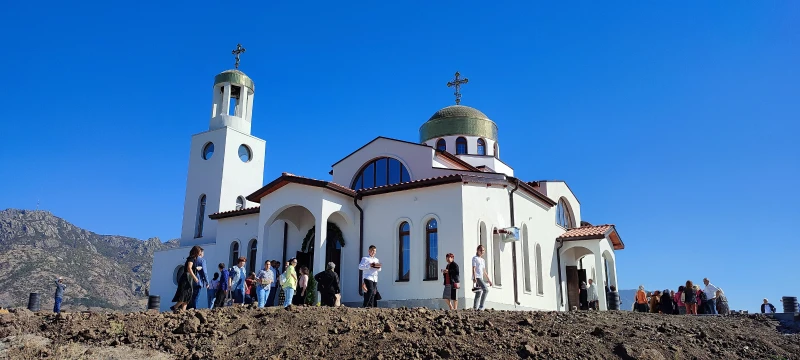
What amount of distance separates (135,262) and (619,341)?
75.8 m

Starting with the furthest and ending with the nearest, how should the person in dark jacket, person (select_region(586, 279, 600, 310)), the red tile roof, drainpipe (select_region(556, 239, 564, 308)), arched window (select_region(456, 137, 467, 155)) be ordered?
arched window (select_region(456, 137, 467, 155)), drainpipe (select_region(556, 239, 564, 308)), the red tile roof, person (select_region(586, 279, 600, 310)), the person in dark jacket

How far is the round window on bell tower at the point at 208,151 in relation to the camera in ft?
85.1

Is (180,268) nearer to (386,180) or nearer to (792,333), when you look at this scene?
(386,180)

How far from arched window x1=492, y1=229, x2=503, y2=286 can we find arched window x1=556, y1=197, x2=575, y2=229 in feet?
22.8

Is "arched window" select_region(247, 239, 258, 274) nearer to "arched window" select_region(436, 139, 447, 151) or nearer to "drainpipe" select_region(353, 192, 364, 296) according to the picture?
"drainpipe" select_region(353, 192, 364, 296)

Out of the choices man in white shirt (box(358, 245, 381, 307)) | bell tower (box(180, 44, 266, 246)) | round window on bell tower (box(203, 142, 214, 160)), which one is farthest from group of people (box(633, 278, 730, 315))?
round window on bell tower (box(203, 142, 214, 160))

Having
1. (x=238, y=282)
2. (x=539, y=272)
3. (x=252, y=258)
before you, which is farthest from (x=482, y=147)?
(x=238, y=282)

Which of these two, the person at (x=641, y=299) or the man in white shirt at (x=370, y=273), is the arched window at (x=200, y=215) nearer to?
the man in white shirt at (x=370, y=273)

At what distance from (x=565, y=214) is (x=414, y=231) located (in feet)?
31.7

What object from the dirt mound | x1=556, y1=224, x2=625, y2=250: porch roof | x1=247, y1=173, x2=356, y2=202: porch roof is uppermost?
x1=247, y1=173, x2=356, y2=202: porch roof

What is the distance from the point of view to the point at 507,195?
64.1 ft

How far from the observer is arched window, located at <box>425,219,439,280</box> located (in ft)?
58.4

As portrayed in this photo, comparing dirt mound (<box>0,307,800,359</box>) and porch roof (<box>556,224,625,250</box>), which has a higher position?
porch roof (<box>556,224,625,250</box>)

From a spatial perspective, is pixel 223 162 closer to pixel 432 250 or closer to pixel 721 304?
pixel 432 250
